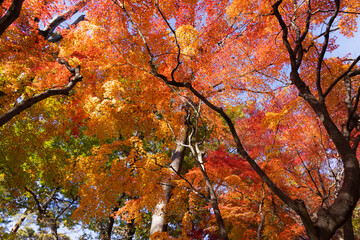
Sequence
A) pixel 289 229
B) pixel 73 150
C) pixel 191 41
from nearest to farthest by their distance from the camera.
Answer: pixel 289 229 < pixel 191 41 < pixel 73 150

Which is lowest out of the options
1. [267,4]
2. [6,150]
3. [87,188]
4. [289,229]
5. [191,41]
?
[289,229]

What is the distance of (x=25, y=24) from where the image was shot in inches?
307

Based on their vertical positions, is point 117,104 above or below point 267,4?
below

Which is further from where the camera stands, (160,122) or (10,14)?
(160,122)

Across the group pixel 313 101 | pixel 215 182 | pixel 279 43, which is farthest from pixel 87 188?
pixel 279 43

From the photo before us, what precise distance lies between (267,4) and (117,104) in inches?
341

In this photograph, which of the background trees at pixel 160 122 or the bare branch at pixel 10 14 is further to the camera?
the background trees at pixel 160 122

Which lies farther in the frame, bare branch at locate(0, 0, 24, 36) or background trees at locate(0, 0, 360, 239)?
background trees at locate(0, 0, 360, 239)

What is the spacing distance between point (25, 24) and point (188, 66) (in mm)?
6963

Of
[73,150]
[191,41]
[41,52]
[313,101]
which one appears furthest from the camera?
[73,150]

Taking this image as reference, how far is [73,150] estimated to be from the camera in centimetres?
1234

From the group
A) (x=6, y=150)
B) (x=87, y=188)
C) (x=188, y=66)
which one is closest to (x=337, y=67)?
(x=188, y=66)

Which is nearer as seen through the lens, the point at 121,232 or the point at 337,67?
the point at 337,67

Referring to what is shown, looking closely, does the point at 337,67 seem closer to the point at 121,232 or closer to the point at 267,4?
the point at 267,4
